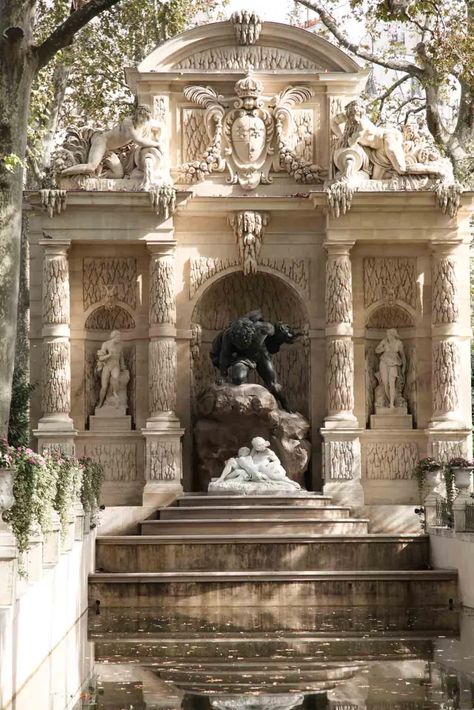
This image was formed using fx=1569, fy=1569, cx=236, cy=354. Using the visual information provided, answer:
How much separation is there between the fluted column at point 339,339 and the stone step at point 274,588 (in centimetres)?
→ 568

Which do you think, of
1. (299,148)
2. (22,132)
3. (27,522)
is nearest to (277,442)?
(299,148)

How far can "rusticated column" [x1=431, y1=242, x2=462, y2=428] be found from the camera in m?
28.7

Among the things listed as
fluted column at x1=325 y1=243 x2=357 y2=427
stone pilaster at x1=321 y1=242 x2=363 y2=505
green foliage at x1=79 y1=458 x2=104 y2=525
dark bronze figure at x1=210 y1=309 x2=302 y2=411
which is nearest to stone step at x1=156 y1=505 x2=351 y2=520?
green foliage at x1=79 y1=458 x2=104 y2=525

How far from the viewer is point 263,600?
23.0 m

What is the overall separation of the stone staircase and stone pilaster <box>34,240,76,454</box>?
2.50 metres

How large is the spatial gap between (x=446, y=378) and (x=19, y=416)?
353 inches

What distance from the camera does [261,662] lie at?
16078mm

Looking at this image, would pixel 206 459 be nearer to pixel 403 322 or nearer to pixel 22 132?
pixel 403 322

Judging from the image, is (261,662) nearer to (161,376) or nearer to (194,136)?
(161,376)

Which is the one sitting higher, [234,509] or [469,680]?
[234,509]

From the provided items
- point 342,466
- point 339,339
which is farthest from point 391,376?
point 342,466

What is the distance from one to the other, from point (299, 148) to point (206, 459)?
6214mm

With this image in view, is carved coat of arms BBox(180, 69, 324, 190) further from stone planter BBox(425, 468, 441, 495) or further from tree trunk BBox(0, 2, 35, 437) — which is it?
tree trunk BBox(0, 2, 35, 437)

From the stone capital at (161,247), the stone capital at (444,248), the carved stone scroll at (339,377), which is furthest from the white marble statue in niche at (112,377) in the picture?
the stone capital at (444,248)
